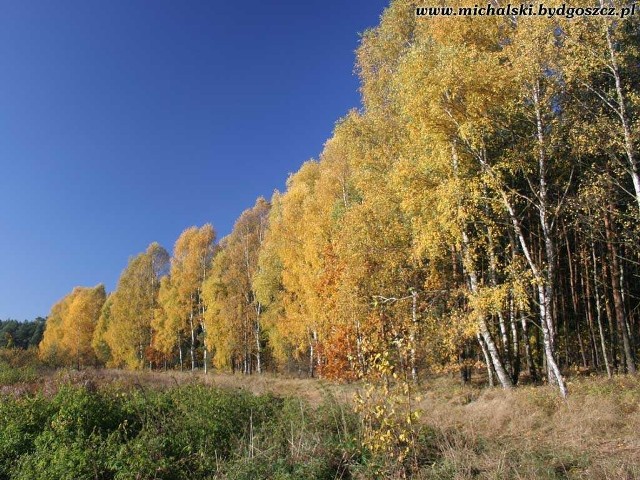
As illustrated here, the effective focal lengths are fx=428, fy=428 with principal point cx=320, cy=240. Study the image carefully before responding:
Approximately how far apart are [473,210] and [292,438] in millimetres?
7367

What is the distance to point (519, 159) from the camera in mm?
10812

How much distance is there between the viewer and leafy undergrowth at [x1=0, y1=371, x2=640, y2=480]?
558 cm

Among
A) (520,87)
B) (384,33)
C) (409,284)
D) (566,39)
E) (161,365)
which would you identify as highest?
(384,33)

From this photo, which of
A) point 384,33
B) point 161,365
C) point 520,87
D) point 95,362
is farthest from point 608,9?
point 95,362

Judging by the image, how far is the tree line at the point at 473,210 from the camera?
10328 mm

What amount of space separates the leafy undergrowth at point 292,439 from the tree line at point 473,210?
1.41 meters

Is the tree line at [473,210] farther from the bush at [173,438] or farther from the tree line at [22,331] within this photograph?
the tree line at [22,331]

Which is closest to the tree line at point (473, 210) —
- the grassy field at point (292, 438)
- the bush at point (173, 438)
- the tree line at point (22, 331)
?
A: the grassy field at point (292, 438)

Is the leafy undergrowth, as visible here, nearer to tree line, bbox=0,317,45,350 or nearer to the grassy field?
the grassy field

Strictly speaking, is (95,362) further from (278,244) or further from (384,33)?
(384,33)

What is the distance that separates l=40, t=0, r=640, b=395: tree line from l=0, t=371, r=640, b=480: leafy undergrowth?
1406mm

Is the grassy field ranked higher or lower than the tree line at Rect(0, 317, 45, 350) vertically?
lower

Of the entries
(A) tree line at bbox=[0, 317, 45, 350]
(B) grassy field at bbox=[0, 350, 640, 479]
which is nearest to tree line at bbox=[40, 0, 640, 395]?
(B) grassy field at bbox=[0, 350, 640, 479]

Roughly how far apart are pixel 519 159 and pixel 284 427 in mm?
8448
